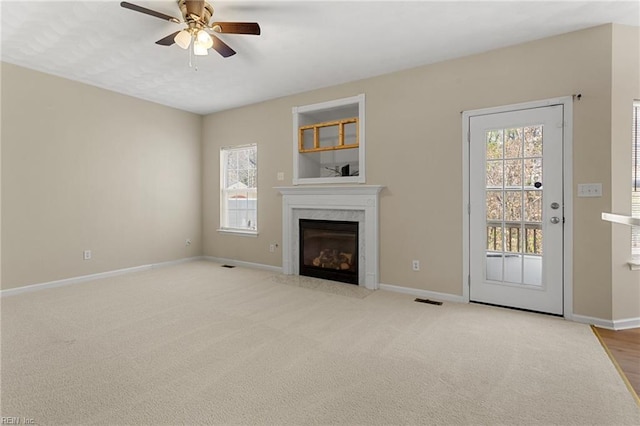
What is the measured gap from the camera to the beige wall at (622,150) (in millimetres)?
2863

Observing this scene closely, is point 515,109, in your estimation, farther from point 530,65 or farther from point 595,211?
point 595,211

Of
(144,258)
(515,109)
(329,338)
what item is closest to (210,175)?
(144,258)

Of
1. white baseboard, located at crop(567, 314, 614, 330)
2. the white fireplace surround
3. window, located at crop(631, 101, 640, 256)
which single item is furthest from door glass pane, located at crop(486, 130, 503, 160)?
white baseboard, located at crop(567, 314, 614, 330)

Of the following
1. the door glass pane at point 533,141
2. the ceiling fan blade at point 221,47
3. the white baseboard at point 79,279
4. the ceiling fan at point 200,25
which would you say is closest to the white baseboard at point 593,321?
the door glass pane at point 533,141

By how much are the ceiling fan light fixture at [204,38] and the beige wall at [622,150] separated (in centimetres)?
354

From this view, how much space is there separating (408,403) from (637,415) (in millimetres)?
1190

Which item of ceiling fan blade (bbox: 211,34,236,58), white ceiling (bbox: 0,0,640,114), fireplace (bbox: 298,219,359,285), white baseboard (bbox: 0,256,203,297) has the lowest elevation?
white baseboard (bbox: 0,256,203,297)

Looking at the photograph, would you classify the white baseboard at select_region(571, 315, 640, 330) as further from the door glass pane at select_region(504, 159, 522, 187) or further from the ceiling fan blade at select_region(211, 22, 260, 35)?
the ceiling fan blade at select_region(211, 22, 260, 35)

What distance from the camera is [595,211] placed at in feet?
9.59

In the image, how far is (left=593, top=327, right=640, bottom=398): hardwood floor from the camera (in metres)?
2.09

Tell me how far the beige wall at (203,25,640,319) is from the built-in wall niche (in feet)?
0.43

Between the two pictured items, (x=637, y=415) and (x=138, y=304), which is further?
(x=138, y=304)

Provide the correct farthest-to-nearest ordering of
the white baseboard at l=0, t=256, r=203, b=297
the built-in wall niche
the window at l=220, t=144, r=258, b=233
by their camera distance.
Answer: the window at l=220, t=144, r=258, b=233
the built-in wall niche
the white baseboard at l=0, t=256, r=203, b=297

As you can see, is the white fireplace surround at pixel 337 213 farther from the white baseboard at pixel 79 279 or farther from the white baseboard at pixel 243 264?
the white baseboard at pixel 79 279
